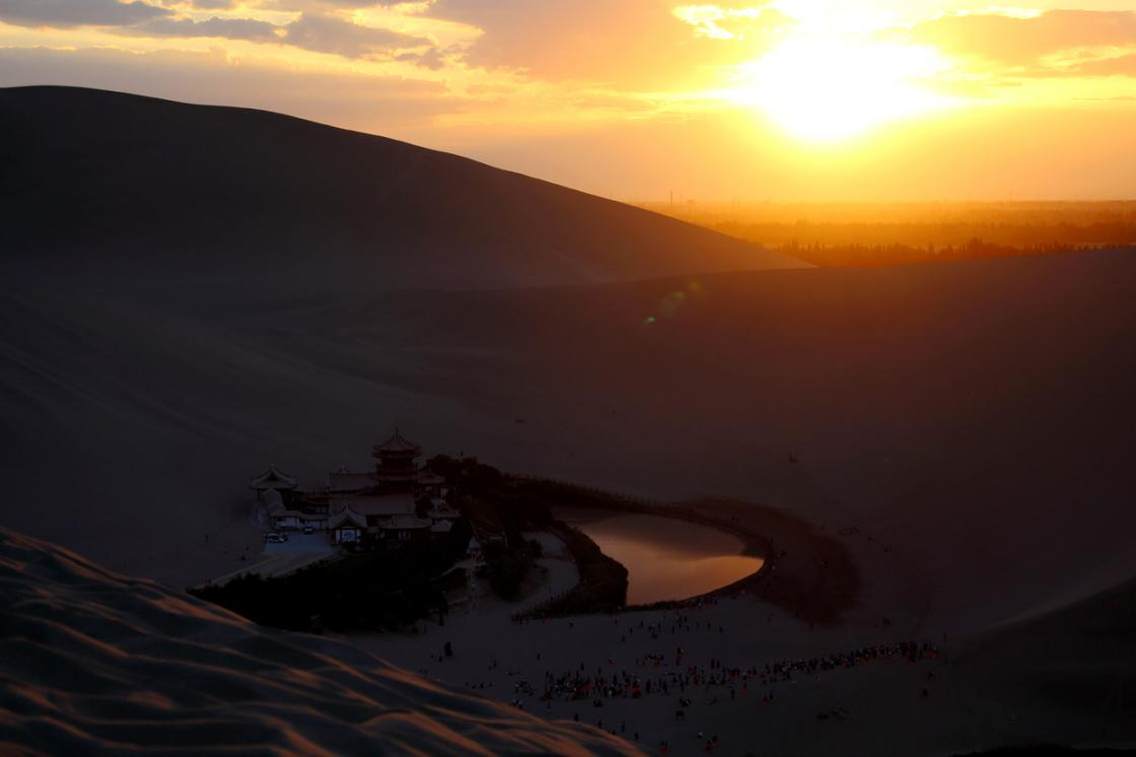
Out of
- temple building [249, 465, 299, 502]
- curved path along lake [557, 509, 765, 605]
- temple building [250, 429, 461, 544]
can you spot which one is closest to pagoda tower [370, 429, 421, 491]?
temple building [250, 429, 461, 544]

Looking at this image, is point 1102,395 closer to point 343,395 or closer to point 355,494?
point 355,494

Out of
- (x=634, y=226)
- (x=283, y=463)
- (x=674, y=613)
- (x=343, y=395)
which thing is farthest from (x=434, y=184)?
(x=674, y=613)

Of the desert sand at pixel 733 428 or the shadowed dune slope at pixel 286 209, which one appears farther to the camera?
the shadowed dune slope at pixel 286 209

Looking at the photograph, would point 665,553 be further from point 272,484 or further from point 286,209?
point 286,209

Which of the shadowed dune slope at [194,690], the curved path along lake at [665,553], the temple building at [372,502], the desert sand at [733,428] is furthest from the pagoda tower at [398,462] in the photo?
the shadowed dune slope at [194,690]

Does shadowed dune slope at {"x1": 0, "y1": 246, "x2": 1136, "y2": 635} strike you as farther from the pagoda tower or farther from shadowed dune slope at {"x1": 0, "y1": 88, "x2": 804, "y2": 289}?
shadowed dune slope at {"x1": 0, "y1": 88, "x2": 804, "y2": 289}

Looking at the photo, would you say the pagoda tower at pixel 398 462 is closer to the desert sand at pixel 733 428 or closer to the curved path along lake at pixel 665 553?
the desert sand at pixel 733 428
